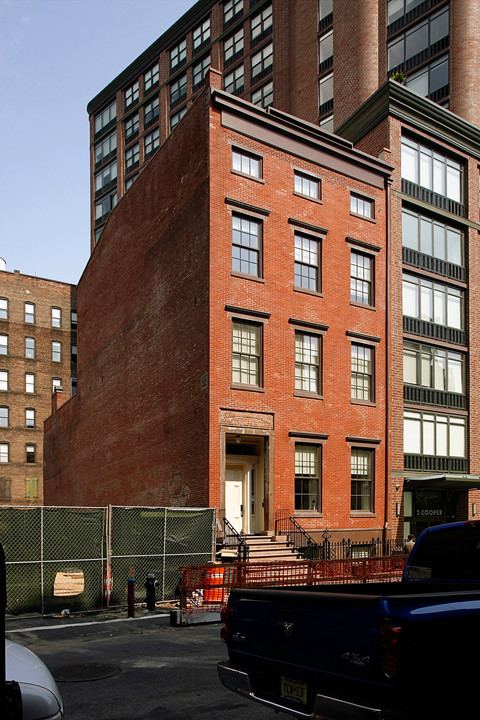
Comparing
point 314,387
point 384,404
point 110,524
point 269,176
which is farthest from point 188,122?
point 110,524

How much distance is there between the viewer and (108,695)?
8.45 meters

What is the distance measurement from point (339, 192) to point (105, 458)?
1708 cm

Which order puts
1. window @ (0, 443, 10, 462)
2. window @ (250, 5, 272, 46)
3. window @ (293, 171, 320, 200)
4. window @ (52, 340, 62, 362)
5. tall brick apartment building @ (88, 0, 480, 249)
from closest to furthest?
window @ (293, 171, 320, 200), tall brick apartment building @ (88, 0, 480, 249), window @ (250, 5, 272, 46), window @ (0, 443, 10, 462), window @ (52, 340, 62, 362)

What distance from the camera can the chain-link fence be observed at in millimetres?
15133

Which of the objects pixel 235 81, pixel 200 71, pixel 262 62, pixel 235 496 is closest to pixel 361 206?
pixel 235 496

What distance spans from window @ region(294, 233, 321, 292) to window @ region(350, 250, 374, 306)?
71.4 inches

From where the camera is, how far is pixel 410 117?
30.3m

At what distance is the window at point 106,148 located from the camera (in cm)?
5916

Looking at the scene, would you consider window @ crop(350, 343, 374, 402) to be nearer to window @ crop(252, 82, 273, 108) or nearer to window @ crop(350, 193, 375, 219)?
window @ crop(350, 193, 375, 219)

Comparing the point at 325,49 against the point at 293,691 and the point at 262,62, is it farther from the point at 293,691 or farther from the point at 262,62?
the point at 293,691

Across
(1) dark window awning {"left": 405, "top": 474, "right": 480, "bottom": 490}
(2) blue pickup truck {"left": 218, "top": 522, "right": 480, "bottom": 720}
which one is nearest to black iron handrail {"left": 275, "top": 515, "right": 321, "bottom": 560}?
(1) dark window awning {"left": 405, "top": 474, "right": 480, "bottom": 490}

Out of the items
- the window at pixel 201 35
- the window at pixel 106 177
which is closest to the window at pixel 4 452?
the window at pixel 106 177

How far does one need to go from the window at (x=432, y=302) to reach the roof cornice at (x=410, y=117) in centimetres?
695

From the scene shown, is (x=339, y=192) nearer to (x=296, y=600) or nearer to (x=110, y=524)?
(x=110, y=524)
